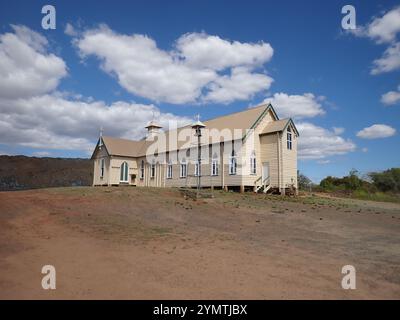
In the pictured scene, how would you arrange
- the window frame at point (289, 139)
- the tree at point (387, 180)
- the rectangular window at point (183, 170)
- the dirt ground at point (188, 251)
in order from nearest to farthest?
the dirt ground at point (188, 251)
the window frame at point (289, 139)
the rectangular window at point (183, 170)
the tree at point (387, 180)

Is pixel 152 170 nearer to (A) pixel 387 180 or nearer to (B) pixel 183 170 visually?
(B) pixel 183 170

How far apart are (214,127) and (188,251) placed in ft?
76.6

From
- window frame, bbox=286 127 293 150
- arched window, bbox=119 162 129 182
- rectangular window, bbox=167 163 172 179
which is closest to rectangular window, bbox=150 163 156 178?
rectangular window, bbox=167 163 172 179

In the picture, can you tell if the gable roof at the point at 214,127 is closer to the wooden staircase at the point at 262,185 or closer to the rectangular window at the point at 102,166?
the rectangular window at the point at 102,166

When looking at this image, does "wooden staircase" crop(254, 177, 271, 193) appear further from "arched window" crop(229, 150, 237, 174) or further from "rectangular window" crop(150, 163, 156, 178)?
"rectangular window" crop(150, 163, 156, 178)

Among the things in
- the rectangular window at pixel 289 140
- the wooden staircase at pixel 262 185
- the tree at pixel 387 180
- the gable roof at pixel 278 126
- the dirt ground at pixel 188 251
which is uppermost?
the gable roof at pixel 278 126

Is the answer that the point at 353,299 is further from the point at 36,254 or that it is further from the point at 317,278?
the point at 36,254

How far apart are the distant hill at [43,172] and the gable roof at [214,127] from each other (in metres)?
24.3

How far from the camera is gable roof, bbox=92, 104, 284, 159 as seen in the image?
28.1m

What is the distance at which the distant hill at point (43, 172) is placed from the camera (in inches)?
2395

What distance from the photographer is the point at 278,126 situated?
2706cm

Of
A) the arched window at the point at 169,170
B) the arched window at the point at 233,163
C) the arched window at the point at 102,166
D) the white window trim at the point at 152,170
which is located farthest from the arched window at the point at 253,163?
the arched window at the point at 102,166
